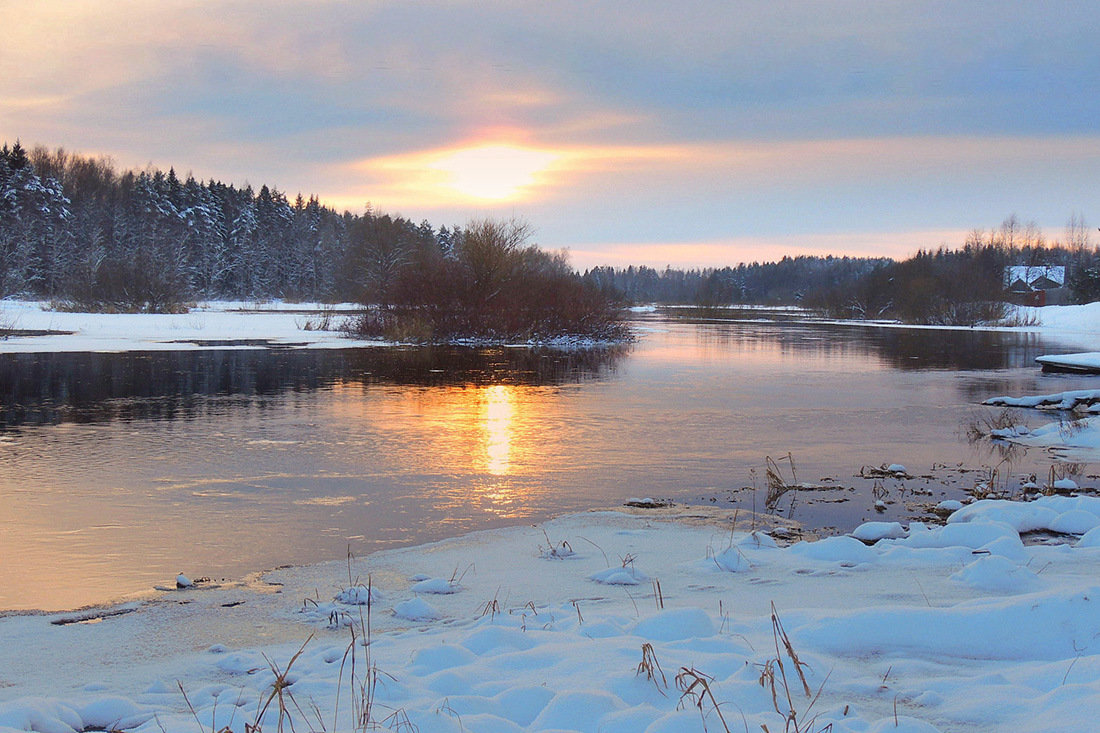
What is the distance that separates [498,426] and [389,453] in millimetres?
2831

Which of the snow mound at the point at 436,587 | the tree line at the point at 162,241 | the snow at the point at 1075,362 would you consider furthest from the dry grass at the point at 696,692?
the tree line at the point at 162,241

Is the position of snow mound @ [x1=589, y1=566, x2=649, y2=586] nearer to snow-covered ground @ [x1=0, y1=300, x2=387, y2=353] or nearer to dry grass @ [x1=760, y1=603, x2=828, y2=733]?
dry grass @ [x1=760, y1=603, x2=828, y2=733]

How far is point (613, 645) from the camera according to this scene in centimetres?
426

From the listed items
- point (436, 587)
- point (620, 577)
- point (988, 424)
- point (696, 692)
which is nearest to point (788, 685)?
point (696, 692)

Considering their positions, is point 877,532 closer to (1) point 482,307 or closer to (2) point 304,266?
(1) point 482,307

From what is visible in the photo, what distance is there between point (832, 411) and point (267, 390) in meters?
11.7

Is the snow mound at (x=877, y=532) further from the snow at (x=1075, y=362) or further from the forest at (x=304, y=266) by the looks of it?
the forest at (x=304, y=266)

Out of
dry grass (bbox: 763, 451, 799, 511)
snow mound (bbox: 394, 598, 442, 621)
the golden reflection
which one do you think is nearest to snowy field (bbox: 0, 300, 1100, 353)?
the golden reflection

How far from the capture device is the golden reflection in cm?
1088

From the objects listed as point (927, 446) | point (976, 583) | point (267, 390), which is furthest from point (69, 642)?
point (267, 390)

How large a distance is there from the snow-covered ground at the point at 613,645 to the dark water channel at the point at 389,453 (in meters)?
1.14

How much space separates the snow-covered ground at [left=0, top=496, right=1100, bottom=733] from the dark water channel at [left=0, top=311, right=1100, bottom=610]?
1140mm

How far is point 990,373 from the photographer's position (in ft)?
80.9

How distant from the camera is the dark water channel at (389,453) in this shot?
7277mm
